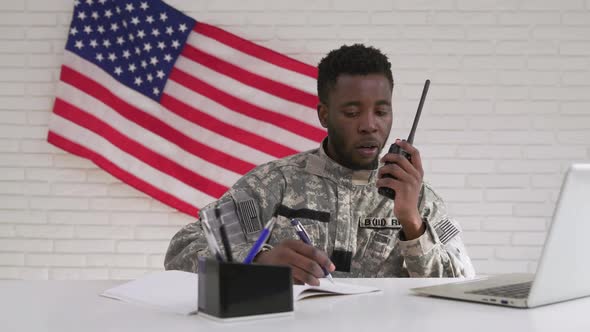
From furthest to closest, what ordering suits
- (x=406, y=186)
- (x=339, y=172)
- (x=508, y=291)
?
(x=339, y=172), (x=406, y=186), (x=508, y=291)

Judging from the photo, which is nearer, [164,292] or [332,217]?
[164,292]

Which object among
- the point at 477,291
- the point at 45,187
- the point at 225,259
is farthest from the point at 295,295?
the point at 45,187

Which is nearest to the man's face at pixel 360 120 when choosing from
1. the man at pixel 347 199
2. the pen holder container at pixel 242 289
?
the man at pixel 347 199

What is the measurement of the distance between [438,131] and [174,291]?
175cm

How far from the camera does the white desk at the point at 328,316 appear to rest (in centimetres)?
75

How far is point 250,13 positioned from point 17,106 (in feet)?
3.15

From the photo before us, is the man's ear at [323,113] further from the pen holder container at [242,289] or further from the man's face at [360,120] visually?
the pen holder container at [242,289]

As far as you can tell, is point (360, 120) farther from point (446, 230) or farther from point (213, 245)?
point (213, 245)

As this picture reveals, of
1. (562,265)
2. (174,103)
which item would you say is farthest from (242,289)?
(174,103)

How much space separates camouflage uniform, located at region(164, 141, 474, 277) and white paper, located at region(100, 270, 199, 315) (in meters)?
0.37

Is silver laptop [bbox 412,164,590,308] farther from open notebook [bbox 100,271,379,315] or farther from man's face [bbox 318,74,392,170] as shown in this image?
man's face [bbox 318,74,392,170]

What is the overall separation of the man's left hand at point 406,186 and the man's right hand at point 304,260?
38cm

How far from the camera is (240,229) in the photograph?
1527mm

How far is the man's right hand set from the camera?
0.99 m
